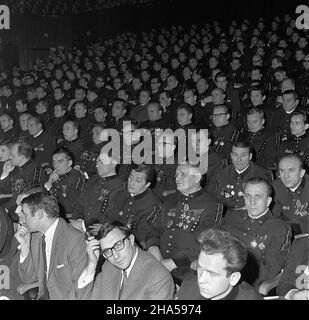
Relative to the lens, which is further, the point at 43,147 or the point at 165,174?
the point at 43,147

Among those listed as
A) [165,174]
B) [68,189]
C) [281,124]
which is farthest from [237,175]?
[281,124]

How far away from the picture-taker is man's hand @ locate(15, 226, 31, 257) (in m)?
3.04

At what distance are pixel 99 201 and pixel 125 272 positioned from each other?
1.94 metres

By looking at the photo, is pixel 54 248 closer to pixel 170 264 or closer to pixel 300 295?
pixel 170 264

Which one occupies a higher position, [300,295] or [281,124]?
[281,124]

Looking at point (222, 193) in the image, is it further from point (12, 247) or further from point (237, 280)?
point (237, 280)

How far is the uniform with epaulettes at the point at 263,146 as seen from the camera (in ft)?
18.0

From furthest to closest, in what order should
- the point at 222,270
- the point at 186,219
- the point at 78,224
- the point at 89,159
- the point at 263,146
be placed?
the point at 89,159
the point at 263,146
the point at 78,224
the point at 186,219
the point at 222,270

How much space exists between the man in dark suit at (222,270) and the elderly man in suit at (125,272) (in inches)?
12.8

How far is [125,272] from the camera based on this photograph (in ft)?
8.69

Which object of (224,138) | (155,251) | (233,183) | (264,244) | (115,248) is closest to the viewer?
(115,248)

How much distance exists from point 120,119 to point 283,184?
3315 millimetres

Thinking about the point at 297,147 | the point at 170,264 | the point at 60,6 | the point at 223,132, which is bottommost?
the point at 170,264

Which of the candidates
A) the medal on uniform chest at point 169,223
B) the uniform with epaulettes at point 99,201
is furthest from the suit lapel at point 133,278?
the uniform with epaulettes at point 99,201
